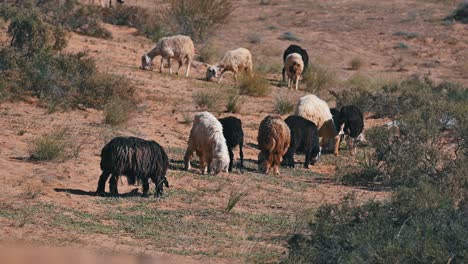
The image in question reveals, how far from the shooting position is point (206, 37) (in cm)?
3444

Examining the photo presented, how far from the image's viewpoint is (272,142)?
54.6 ft

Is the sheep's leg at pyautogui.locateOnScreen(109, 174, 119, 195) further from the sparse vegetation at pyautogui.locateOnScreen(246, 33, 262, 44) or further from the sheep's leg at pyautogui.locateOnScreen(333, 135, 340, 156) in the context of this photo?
the sparse vegetation at pyautogui.locateOnScreen(246, 33, 262, 44)

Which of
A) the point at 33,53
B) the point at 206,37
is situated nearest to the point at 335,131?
the point at 33,53

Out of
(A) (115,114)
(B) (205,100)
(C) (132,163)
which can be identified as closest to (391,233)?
(C) (132,163)

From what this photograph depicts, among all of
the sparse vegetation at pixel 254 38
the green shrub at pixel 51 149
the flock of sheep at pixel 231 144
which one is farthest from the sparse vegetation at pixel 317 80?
the green shrub at pixel 51 149

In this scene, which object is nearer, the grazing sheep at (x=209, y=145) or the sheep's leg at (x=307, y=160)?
the grazing sheep at (x=209, y=145)

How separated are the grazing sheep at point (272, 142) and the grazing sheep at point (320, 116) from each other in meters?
2.42

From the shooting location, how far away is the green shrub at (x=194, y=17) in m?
33.4

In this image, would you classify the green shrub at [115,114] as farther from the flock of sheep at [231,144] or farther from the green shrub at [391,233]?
the green shrub at [391,233]

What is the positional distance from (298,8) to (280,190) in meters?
35.1

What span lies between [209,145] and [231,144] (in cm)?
97

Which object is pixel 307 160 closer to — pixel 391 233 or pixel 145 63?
pixel 391 233

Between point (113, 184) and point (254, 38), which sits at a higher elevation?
point (113, 184)

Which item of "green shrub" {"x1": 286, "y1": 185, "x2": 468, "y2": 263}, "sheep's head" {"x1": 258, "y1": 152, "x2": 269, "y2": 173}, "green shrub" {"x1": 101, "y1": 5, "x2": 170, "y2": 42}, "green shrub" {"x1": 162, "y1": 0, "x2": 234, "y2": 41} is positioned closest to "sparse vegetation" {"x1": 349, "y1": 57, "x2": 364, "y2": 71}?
"green shrub" {"x1": 162, "y1": 0, "x2": 234, "y2": 41}
